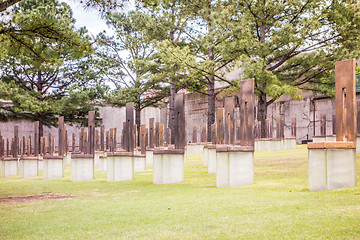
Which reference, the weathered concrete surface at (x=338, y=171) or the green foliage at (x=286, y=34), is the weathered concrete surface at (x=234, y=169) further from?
the green foliage at (x=286, y=34)

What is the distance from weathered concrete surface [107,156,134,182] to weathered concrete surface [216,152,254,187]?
359cm

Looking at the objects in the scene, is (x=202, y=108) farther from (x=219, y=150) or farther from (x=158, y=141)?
(x=219, y=150)

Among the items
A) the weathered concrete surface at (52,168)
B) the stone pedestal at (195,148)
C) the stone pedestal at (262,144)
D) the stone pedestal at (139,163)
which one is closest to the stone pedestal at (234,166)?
the stone pedestal at (139,163)

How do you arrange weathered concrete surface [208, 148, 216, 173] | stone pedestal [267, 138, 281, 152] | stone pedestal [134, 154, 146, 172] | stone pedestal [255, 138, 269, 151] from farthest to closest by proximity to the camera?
stone pedestal [255, 138, 269, 151], stone pedestal [267, 138, 281, 152], stone pedestal [134, 154, 146, 172], weathered concrete surface [208, 148, 216, 173]

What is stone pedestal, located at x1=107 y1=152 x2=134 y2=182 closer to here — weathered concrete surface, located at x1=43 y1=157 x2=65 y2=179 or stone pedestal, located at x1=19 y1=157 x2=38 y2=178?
weathered concrete surface, located at x1=43 y1=157 x2=65 y2=179

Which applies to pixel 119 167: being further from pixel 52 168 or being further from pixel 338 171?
pixel 338 171

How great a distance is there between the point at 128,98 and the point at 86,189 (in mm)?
22152

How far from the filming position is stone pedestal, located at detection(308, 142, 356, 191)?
5.74 meters

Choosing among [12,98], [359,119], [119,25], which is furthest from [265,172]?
[119,25]

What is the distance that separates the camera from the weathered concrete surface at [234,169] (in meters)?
7.17

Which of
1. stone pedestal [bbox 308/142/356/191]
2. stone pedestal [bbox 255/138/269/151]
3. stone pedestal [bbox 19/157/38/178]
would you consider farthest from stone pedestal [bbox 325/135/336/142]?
stone pedestal [bbox 19/157/38/178]

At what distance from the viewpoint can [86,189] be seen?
29.2 ft

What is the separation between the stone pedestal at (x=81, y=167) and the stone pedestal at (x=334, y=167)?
7.10 meters

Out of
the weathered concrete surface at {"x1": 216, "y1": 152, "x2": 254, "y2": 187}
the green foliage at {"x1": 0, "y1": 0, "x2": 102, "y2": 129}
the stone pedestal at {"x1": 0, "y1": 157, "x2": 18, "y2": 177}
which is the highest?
the green foliage at {"x1": 0, "y1": 0, "x2": 102, "y2": 129}
